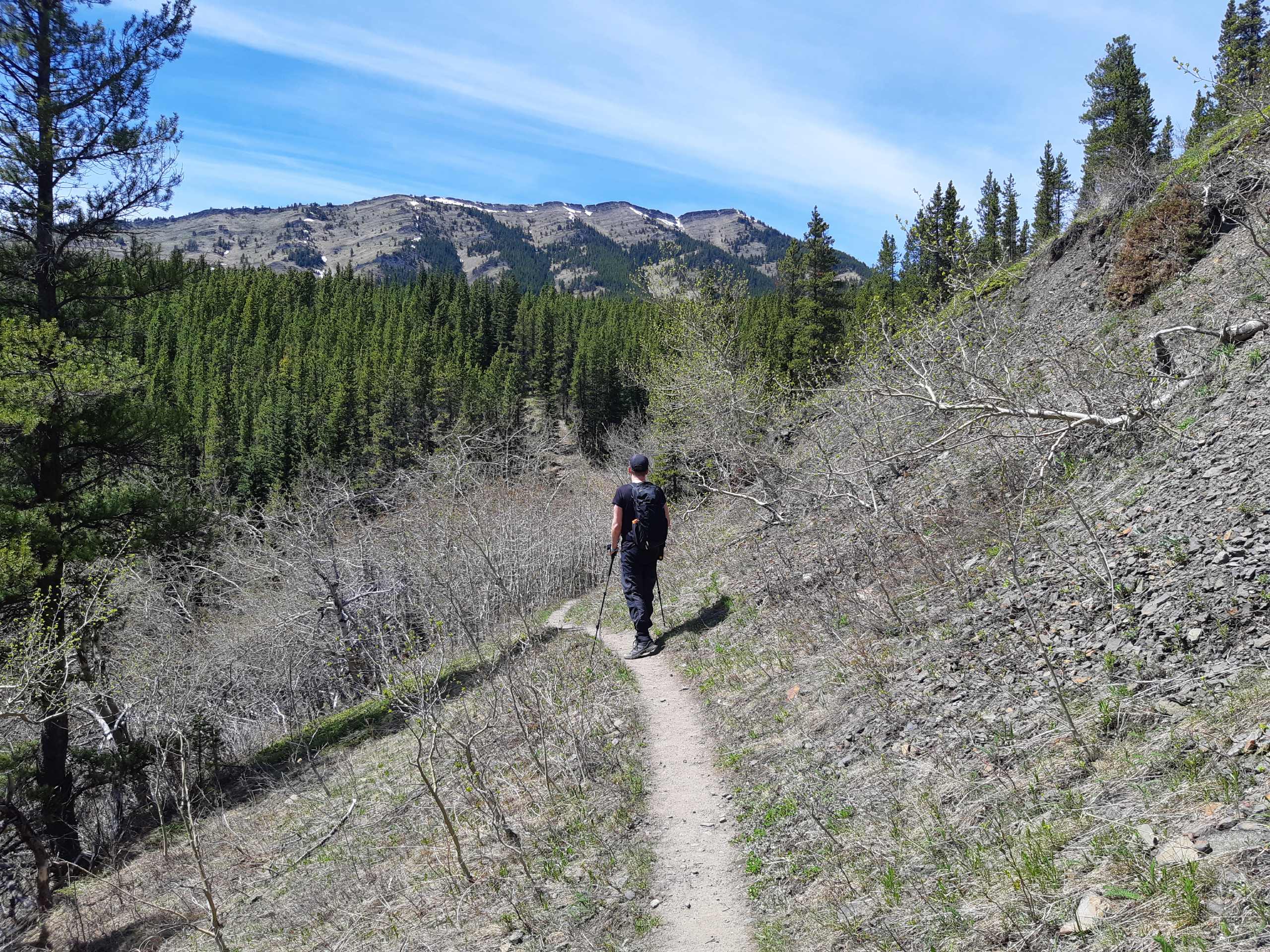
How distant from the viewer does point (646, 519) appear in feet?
29.5

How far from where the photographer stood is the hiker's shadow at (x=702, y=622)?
9.54 meters

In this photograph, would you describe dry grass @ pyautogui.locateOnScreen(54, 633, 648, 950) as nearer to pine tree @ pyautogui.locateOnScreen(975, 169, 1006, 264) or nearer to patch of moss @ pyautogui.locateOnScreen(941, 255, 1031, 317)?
patch of moss @ pyautogui.locateOnScreen(941, 255, 1031, 317)

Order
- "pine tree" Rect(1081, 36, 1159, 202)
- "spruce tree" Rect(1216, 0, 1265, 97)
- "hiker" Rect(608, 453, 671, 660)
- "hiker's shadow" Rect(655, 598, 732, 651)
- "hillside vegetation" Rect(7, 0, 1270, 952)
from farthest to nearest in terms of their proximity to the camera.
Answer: "pine tree" Rect(1081, 36, 1159, 202), "hiker's shadow" Rect(655, 598, 732, 651), "hiker" Rect(608, 453, 671, 660), "spruce tree" Rect(1216, 0, 1265, 97), "hillside vegetation" Rect(7, 0, 1270, 952)

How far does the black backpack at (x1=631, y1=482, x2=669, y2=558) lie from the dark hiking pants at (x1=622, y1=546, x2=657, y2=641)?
13 cm

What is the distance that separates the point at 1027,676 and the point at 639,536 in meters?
4.91

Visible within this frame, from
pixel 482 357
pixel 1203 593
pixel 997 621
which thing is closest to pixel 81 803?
pixel 997 621

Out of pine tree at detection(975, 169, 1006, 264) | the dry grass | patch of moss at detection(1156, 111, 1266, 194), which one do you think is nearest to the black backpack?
the dry grass

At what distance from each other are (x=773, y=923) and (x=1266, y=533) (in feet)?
13.3

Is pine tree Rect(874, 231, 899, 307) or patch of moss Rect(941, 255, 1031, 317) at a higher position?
pine tree Rect(874, 231, 899, 307)

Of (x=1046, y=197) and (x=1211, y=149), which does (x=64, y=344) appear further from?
(x=1046, y=197)

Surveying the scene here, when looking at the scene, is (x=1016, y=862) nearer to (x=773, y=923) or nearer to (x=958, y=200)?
(x=773, y=923)

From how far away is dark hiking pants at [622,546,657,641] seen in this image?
9.04m

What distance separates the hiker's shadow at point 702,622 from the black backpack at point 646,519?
4.39 feet

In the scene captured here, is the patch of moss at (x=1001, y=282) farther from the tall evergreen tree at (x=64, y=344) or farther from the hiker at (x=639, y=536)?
the tall evergreen tree at (x=64, y=344)
